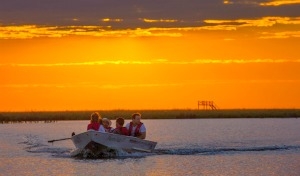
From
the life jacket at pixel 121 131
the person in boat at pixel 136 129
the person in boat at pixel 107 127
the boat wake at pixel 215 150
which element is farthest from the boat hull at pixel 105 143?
the boat wake at pixel 215 150

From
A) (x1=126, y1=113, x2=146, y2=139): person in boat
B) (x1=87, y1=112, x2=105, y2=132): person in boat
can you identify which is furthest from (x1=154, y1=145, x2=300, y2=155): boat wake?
(x1=87, y1=112, x2=105, y2=132): person in boat

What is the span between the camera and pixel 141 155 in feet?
151

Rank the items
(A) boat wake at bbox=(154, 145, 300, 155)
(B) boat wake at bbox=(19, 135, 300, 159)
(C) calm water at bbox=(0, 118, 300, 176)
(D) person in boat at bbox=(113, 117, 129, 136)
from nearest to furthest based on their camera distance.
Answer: (C) calm water at bbox=(0, 118, 300, 176) < (D) person in boat at bbox=(113, 117, 129, 136) < (B) boat wake at bbox=(19, 135, 300, 159) < (A) boat wake at bbox=(154, 145, 300, 155)

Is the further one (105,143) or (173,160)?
(173,160)

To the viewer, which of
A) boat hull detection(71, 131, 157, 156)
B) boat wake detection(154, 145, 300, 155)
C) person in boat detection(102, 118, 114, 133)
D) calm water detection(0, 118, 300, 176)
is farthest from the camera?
boat wake detection(154, 145, 300, 155)

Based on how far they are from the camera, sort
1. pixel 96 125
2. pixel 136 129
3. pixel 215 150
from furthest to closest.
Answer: pixel 215 150
pixel 136 129
pixel 96 125

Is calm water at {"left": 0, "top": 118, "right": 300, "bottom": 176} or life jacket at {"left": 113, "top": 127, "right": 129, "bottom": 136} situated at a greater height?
life jacket at {"left": 113, "top": 127, "right": 129, "bottom": 136}

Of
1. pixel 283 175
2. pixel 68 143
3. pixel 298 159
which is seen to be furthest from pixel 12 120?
pixel 283 175

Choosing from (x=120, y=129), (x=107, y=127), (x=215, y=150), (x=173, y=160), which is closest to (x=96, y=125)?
(x=120, y=129)

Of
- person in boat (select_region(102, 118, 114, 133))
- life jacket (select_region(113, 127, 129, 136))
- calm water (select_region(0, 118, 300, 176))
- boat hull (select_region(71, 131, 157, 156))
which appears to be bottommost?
calm water (select_region(0, 118, 300, 176))

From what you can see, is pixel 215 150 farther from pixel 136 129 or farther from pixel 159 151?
pixel 136 129

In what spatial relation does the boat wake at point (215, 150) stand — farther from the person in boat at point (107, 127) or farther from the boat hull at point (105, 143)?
the person in boat at point (107, 127)

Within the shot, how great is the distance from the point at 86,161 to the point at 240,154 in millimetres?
8739

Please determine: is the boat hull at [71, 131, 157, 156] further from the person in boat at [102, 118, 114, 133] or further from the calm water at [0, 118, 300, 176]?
the person in boat at [102, 118, 114, 133]
